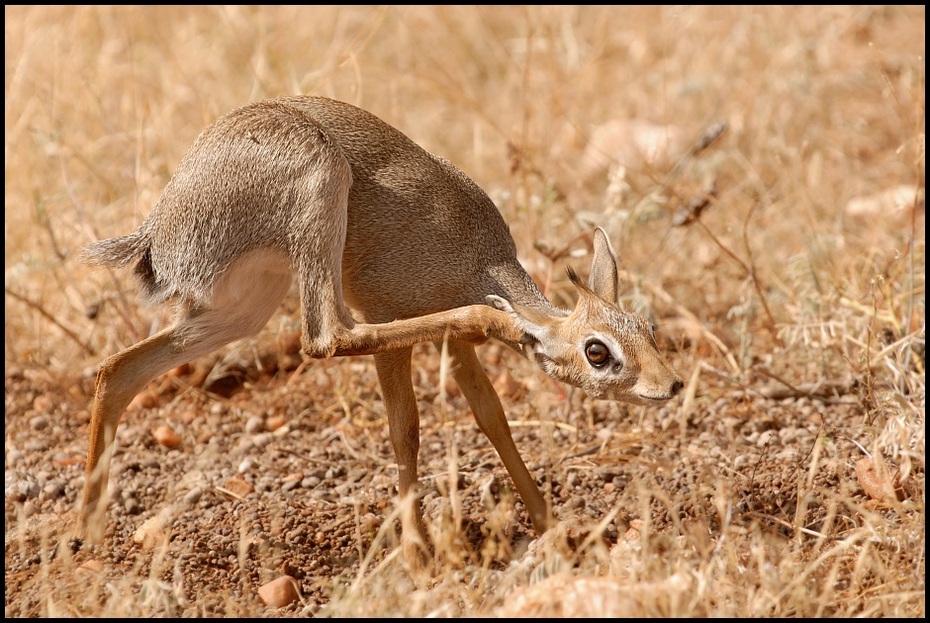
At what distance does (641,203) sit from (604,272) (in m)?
1.38

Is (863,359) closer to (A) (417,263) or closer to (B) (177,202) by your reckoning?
(A) (417,263)

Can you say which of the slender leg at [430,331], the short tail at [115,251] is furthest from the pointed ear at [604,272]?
the short tail at [115,251]

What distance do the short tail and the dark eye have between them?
5.39ft

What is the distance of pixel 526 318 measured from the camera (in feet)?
12.0

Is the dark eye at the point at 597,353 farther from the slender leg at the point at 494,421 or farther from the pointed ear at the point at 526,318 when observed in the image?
the slender leg at the point at 494,421

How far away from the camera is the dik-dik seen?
141 inches

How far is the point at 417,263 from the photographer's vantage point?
3.76 metres

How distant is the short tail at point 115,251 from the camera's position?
13.2 ft

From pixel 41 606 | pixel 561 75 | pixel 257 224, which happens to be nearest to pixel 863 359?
pixel 257 224

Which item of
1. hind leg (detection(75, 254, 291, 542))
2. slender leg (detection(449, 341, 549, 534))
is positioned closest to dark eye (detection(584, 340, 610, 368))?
slender leg (detection(449, 341, 549, 534))

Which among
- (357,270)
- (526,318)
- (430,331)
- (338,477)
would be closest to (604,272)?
(526,318)

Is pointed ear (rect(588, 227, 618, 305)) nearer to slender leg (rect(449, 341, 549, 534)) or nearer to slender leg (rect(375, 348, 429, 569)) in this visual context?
slender leg (rect(449, 341, 549, 534))

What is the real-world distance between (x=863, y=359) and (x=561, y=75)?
441 centimetres

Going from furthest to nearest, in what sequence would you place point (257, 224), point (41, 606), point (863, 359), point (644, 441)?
point (644, 441)
point (863, 359)
point (257, 224)
point (41, 606)
